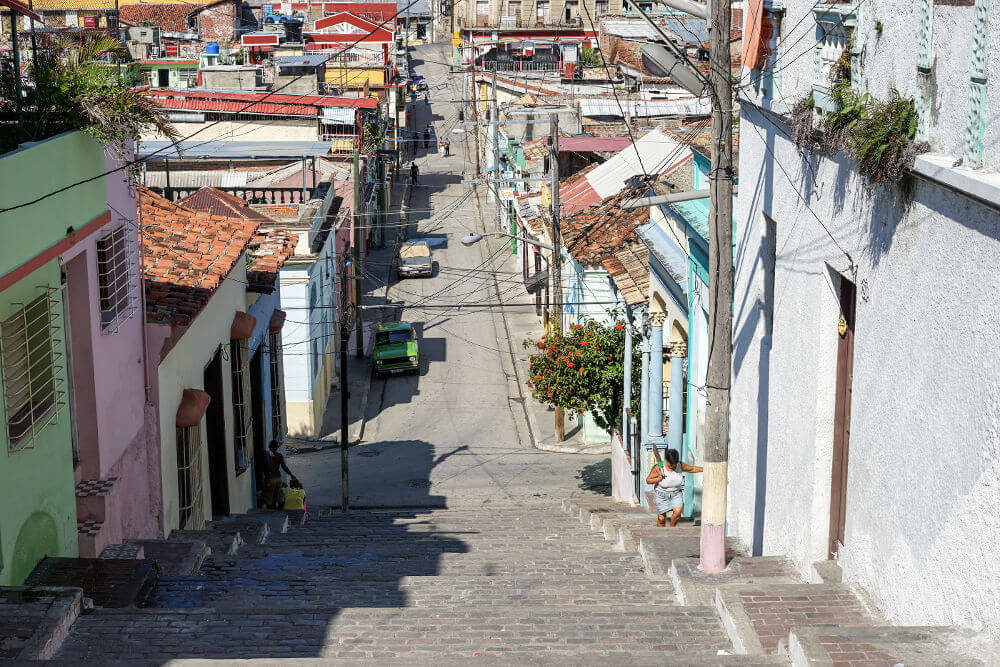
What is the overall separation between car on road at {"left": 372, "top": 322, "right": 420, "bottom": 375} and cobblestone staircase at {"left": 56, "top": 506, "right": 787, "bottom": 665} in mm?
18354

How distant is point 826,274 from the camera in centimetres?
888

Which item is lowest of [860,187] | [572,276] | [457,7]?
[572,276]

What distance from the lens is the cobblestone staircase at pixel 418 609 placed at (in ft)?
23.8

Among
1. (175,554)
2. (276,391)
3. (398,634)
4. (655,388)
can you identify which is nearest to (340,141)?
(276,391)

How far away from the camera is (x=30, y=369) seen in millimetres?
8914

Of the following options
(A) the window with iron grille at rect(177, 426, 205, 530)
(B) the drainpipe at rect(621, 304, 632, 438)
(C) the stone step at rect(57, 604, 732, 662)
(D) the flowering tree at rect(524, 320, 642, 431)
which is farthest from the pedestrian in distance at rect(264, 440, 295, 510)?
(C) the stone step at rect(57, 604, 732, 662)

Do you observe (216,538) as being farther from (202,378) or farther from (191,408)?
(202,378)

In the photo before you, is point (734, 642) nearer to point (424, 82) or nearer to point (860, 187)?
point (860, 187)

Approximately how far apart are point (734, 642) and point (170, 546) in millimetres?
6136

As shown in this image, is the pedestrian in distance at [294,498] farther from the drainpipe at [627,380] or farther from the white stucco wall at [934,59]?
the white stucco wall at [934,59]

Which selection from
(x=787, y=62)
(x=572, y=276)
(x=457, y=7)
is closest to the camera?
(x=787, y=62)

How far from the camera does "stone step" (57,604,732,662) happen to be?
718 cm

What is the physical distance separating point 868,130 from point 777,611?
10.8 feet

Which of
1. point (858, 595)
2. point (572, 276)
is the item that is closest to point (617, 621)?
point (858, 595)
